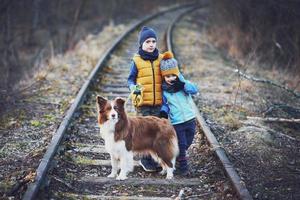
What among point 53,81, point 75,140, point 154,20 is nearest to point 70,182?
point 75,140

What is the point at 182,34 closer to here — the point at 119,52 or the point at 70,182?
the point at 119,52

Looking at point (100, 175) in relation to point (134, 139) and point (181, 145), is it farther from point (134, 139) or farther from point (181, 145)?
point (181, 145)

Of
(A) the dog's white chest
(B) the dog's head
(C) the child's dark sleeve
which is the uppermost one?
(C) the child's dark sleeve

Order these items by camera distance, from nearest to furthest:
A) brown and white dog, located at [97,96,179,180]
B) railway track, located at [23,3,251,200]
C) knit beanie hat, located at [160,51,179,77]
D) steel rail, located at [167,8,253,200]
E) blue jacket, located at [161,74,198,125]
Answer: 1. steel rail, located at [167,8,253,200]
2. railway track, located at [23,3,251,200]
3. brown and white dog, located at [97,96,179,180]
4. knit beanie hat, located at [160,51,179,77]
5. blue jacket, located at [161,74,198,125]

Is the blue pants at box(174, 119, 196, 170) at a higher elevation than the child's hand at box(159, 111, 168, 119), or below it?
below

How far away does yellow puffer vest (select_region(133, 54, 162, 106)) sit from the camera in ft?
22.1

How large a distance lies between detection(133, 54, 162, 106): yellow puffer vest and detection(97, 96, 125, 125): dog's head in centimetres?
68

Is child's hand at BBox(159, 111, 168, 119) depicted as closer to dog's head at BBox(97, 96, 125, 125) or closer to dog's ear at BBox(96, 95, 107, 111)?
dog's head at BBox(97, 96, 125, 125)

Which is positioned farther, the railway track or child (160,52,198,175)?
child (160,52,198,175)

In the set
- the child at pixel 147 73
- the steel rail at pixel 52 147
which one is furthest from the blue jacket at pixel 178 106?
the steel rail at pixel 52 147

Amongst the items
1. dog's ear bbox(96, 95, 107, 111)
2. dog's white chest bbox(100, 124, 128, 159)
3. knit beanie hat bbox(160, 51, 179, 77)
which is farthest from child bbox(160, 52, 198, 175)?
dog's ear bbox(96, 95, 107, 111)

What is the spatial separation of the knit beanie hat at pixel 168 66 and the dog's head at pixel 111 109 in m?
0.78

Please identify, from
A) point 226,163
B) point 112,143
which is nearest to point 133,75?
point 112,143

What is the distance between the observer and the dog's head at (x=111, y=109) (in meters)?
6.06
